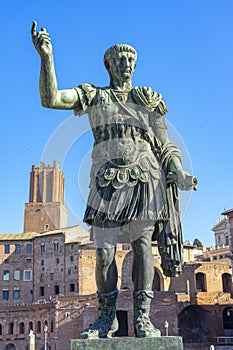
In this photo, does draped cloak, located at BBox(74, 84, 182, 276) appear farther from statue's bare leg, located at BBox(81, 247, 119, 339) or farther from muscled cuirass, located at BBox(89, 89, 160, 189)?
statue's bare leg, located at BBox(81, 247, 119, 339)

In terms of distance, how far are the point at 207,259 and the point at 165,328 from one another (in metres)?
31.3

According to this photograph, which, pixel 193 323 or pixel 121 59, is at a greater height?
pixel 121 59

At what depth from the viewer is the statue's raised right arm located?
4.68 metres

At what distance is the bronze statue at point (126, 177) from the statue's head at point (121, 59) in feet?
0.03

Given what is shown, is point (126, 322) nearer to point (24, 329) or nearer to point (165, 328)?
point (165, 328)

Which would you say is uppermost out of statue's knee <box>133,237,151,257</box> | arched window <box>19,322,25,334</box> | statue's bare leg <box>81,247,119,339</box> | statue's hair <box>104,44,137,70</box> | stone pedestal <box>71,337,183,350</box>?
statue's hair <box>104,44,137,70</box>

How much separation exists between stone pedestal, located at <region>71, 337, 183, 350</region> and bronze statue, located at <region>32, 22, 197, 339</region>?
129 millimetres

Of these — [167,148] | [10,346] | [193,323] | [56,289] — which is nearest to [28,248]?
[56,289]

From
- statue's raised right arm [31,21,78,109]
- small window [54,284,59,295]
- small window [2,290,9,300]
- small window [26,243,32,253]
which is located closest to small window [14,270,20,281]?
small window [2,290,9,300]

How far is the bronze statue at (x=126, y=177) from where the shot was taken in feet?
15.9

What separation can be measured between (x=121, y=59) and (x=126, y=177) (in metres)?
1.29

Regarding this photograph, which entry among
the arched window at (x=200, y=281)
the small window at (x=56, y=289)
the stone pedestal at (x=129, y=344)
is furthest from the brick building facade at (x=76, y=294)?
the stone pedestal at (x=129, y=344)

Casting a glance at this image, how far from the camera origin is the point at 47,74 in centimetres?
472

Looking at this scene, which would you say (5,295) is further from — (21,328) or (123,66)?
(123,66)
